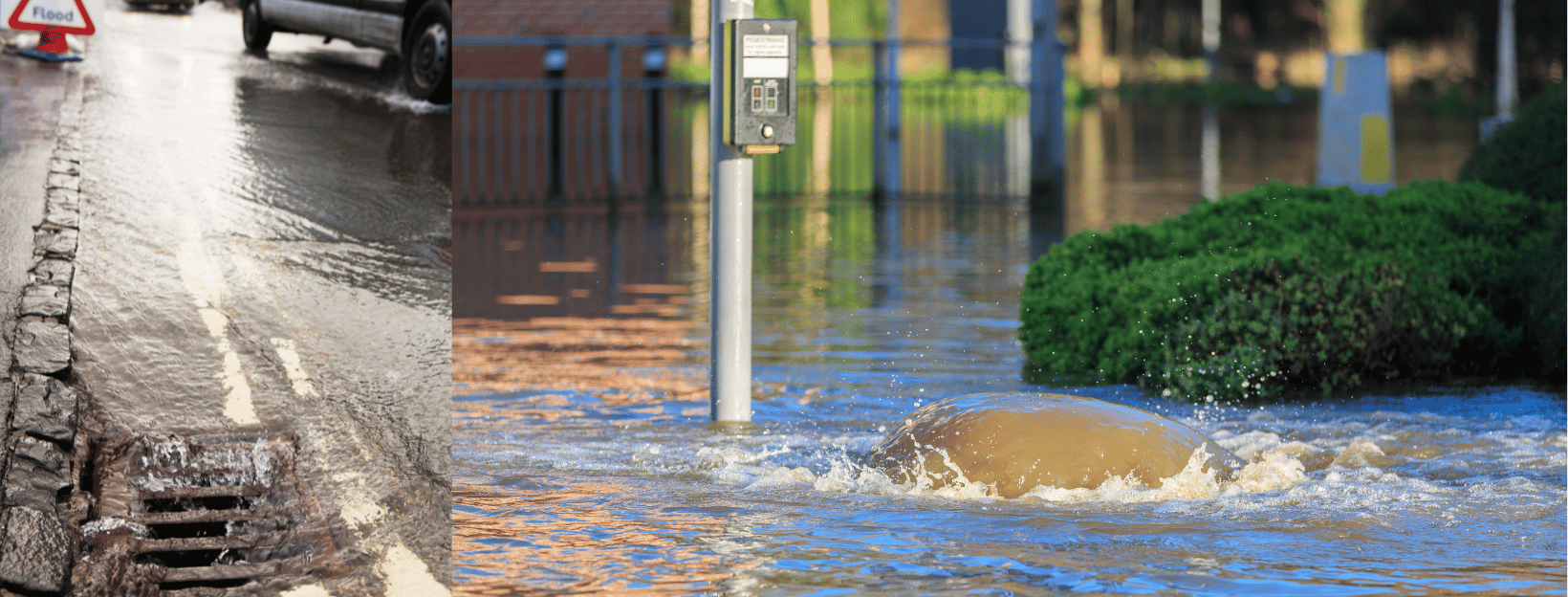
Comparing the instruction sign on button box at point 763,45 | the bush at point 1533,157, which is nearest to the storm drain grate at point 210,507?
the instruction sign on button box at point 763,45

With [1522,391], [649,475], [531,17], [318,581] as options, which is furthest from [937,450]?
[531,17]

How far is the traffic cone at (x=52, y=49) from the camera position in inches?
184

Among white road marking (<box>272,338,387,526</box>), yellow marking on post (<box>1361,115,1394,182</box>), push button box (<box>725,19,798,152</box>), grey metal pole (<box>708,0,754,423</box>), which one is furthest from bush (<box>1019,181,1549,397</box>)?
yellow marking on post (<box>1361,115,1394,182</box>)

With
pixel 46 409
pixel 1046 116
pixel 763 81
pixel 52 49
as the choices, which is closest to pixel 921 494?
pixel 763 81

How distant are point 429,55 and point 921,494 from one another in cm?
200

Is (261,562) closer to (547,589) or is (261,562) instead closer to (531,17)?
(547,589)

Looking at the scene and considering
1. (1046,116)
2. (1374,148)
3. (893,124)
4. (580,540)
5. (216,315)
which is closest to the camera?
(216,315)

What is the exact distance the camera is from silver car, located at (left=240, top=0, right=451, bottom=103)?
506 cm

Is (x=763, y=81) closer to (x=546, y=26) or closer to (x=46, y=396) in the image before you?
(x=46, y=396)

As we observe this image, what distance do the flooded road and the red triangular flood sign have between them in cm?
6

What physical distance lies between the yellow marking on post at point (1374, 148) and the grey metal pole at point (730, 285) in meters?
9.70

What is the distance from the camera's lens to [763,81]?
6.28 m

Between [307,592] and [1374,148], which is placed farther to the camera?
[1374,148]

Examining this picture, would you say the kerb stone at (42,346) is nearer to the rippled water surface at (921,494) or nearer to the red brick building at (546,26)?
the rippled water surface at (921,494)
